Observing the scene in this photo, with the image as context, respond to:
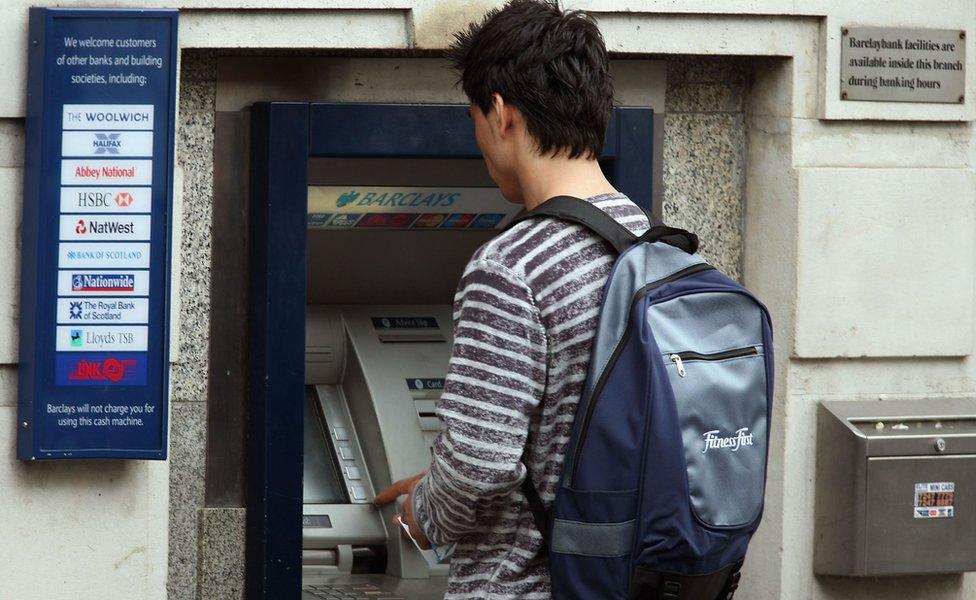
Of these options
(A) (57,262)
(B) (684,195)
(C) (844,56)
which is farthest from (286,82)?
(C) (844,56)

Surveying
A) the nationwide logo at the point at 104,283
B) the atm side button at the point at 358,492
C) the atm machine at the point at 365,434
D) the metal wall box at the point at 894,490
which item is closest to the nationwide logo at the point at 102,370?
the nationwide logo at the point at 104,283

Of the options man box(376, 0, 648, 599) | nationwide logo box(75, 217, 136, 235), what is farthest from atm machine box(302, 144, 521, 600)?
man box(376, 0, 648, 599)

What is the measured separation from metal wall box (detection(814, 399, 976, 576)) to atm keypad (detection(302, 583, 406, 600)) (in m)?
1.22

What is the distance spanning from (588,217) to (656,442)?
355 mm

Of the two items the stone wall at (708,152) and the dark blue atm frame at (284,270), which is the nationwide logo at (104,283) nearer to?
the dark blue atm frame at (284,270)

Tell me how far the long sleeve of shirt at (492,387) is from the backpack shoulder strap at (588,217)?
0.46 feet

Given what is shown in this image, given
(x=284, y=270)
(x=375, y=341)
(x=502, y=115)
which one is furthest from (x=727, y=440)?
(x=375, y=341)

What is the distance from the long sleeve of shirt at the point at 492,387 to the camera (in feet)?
6.66

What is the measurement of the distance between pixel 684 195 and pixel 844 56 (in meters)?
0.58

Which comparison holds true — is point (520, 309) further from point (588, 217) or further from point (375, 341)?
point (375, 341)

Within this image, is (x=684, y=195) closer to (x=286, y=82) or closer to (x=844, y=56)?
(x=844, y=56)

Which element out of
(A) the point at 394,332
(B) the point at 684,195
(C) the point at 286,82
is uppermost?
(C) the point at 286,82

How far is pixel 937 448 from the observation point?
3818 millimetres

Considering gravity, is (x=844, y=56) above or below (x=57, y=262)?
above
